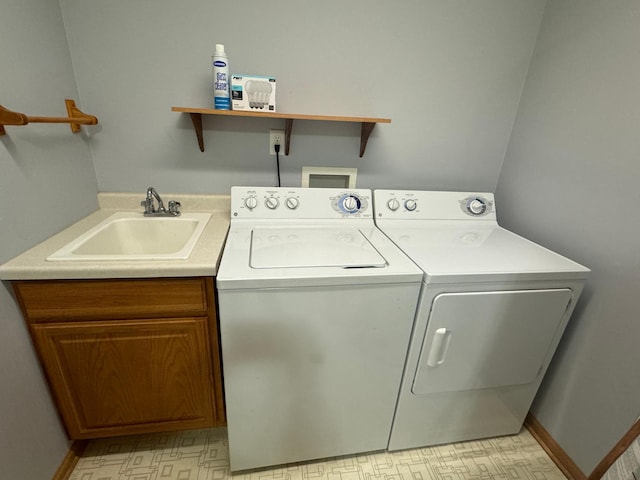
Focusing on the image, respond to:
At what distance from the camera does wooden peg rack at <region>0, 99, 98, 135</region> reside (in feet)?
2.94

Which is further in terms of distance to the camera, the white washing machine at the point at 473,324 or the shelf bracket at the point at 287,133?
the shelf bracket at the point at 287,133

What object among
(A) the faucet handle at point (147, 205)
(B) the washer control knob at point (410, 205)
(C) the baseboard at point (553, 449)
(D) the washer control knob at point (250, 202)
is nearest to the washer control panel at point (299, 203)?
(D) the washer control knob at point (250, 202)

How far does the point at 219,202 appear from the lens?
5.19 ft

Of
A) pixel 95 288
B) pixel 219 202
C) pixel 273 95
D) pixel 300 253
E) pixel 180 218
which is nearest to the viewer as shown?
pixel 95 288

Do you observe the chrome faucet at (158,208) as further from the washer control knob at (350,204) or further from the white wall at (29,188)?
the washer control knob at (350,204)

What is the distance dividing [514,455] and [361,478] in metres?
0.80

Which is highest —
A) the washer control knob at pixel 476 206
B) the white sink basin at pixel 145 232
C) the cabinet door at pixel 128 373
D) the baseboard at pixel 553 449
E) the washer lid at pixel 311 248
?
the washer control knob at pixel 476 206

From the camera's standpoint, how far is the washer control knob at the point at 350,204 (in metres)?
1.49

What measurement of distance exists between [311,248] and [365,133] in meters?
0.76

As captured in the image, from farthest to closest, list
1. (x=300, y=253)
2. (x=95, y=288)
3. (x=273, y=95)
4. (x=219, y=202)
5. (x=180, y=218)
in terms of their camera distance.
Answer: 1. (x=219, y=202)
2. (x=180, y=218)
3. (x=273, y=95)
4. (x=300, y=253)
5. (x=95, y=288)

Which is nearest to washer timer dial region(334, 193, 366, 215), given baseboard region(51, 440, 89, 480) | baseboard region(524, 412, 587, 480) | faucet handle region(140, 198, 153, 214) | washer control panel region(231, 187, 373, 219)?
washer control panel region(231, 187, 373, 219)

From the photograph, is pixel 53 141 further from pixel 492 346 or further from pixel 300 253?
pixel 492 346

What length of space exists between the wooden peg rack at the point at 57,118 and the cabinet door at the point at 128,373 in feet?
Result: 2.23

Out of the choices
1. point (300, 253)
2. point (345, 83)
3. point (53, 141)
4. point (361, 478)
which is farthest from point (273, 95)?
point (361, 478)
